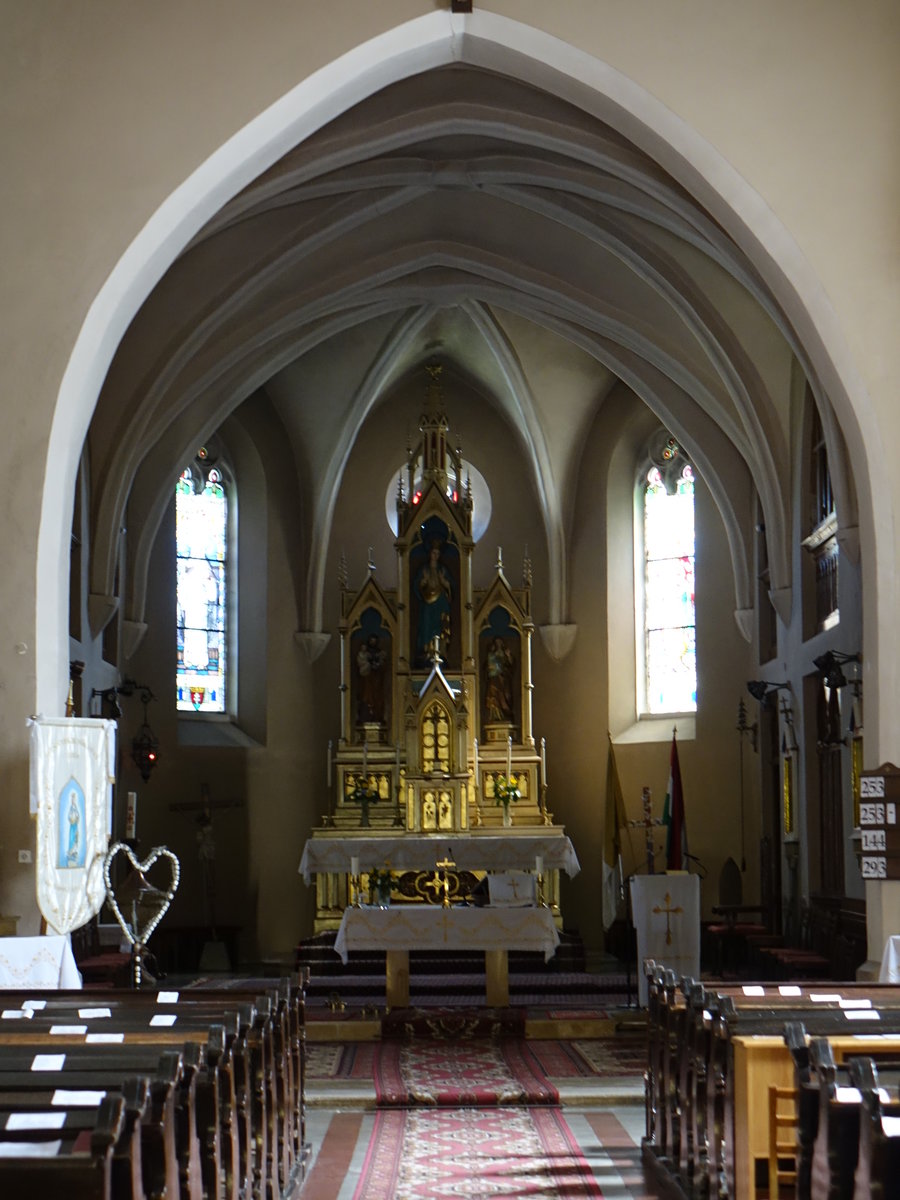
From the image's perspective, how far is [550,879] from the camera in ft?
55.1

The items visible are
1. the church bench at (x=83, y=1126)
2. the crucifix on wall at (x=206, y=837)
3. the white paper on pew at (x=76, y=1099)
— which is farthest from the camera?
the crucifix on wall at (x=206, y=837)

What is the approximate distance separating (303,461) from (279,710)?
3057mm

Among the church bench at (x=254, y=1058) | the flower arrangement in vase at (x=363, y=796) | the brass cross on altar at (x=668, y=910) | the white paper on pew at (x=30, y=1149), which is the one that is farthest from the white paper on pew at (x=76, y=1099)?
the flower arrangement in vase at (x=363, y=796)

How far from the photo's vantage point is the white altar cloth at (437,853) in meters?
15.9

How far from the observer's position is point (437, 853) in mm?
16016

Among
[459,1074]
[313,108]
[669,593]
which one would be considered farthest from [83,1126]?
[669,593]

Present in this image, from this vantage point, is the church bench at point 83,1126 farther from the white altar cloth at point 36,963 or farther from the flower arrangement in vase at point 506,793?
the flower arrangement in vase at point 506,793

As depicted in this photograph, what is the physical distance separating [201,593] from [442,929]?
26.1ft

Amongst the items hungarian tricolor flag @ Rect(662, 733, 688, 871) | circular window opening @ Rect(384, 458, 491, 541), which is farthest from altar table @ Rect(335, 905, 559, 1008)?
circular window opening @ Rect(384, 458, 491, 541)

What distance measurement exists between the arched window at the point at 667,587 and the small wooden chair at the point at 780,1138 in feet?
41.6

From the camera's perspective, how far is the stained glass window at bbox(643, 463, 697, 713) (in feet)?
61.4

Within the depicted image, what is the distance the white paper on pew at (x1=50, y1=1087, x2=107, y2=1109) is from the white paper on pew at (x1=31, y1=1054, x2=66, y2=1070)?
0.46m

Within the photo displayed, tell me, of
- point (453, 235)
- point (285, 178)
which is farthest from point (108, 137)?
point (453, 235)

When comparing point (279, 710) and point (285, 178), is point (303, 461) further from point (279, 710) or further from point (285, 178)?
point (285, 178)
